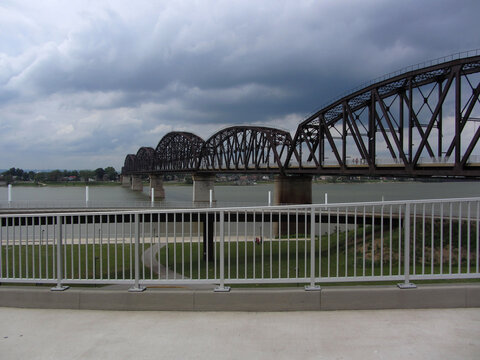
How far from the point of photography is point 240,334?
13.8 ft

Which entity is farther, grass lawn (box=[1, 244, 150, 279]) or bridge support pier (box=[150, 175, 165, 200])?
bridge support pier (box=[150, 175, 165, 200])

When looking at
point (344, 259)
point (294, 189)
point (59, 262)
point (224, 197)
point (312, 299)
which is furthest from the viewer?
point (224, 197)

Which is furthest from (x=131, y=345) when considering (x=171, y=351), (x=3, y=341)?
(x=3, y=341)

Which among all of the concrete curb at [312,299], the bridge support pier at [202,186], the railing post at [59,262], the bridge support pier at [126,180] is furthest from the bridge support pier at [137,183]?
the concrete curb at [312,299]

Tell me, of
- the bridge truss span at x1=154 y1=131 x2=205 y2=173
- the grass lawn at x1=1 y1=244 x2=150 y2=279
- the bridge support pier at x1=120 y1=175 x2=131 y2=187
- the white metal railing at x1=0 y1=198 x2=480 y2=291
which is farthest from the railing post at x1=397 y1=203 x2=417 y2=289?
the bridge support pier at x1=120 y1=175 x2=131 y2=187

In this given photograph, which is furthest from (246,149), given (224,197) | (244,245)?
(244,245)

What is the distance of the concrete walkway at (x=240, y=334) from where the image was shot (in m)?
3.78

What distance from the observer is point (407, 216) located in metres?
5.05

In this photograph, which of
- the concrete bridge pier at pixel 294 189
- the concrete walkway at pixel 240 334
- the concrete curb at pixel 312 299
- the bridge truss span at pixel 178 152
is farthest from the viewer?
the bridge truss span at pixel 178 152

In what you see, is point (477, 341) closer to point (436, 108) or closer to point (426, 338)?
point (426, 338)

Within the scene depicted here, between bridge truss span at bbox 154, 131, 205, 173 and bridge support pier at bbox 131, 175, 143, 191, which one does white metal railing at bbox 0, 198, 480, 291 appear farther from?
bridge support pier at bbox 131, 175, 143, 191

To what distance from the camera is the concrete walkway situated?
3.78 m

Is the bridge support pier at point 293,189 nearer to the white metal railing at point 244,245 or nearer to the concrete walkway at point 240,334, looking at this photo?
the white metal railing at point 244,245

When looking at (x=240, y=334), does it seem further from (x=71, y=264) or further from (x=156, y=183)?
(x=156, y=183)
